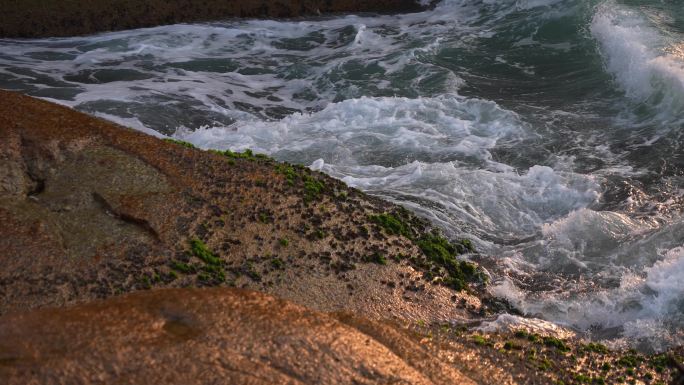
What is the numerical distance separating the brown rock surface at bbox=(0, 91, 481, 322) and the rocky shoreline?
0.02 metres

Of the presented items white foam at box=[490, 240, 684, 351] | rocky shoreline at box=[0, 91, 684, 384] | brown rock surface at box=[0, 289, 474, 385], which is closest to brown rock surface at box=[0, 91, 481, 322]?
rocky shoreline at box=[0, 91, 684, 384]

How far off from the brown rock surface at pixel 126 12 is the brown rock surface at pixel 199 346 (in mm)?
15995

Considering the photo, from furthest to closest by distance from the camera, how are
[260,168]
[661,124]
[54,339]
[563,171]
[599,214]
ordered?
1. [661,124]
2. [563,171]
3. [599,214]
4. [260,168]
5. [54,339]

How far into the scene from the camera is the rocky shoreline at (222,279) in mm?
5609

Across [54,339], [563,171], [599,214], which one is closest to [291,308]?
[54,339]

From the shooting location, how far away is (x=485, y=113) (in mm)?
→ 14656

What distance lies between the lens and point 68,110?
8875 mm

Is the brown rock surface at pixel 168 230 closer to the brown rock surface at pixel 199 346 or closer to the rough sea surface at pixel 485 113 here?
the brown rock surface at pixel 199 346

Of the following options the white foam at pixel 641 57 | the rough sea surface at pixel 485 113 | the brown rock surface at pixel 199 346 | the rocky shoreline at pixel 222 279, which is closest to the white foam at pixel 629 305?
the rough sea surface at pixel 485 113

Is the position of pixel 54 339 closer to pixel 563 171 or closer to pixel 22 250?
pixel 22 250

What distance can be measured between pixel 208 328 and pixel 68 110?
4127 mm

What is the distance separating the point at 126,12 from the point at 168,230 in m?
14.8

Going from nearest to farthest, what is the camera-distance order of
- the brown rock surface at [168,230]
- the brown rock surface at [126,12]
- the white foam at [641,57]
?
1. the brown rock surface at [168,230]
2. the white foam at [641,57]
3. the brown rock surface at [126,12]

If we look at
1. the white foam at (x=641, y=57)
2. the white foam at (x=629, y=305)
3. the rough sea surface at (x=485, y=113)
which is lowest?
the white foam at (x=629, y=305)
